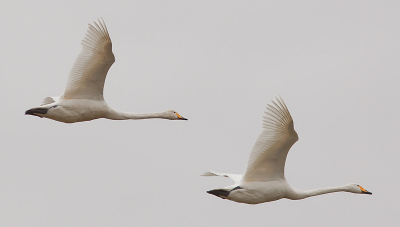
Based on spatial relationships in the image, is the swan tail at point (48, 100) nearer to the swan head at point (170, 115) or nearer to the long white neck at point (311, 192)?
the swan head at point (170, 115)

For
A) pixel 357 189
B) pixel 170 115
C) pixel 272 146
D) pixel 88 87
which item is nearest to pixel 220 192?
pixel 272 146

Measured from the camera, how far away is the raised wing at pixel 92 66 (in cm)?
3136

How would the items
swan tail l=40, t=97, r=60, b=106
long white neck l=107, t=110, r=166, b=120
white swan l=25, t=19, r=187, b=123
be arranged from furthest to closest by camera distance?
swan tail l=40, t=97, r=60, b=106, long white neck l=107, t=110, r=166, b=120, white swan l=25, t=19, r=187, b=123

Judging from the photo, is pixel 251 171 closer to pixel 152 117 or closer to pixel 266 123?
pixel 266 123

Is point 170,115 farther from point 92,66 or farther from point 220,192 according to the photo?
point 220,192

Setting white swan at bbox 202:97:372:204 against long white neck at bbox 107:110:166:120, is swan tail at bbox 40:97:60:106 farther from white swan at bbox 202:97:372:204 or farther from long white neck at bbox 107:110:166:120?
white swan at bbox 202:97:372:204

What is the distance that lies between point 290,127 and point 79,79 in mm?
7892

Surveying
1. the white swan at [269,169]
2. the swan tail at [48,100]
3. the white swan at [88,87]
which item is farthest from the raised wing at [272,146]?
the swan tail at [48,100]

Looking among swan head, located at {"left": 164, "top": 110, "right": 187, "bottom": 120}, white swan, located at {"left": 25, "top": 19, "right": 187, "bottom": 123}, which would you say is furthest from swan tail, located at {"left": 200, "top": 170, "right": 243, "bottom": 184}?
white swan, located at {"left": 25, "top": 19, "right": 187, "bottom": 123}

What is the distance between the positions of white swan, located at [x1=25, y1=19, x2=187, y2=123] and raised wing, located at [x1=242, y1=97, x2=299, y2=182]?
5749 mm

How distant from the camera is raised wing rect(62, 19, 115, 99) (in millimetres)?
31359

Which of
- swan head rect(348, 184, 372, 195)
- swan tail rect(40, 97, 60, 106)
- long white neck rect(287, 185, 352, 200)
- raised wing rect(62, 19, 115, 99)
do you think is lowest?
long white neck rect(287, 185, 352, 200)

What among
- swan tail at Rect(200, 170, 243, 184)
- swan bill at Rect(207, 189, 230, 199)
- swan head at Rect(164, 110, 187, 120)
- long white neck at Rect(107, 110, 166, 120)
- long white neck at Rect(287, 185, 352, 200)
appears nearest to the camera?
swan bill at Rect(207, 189, 230, 199)

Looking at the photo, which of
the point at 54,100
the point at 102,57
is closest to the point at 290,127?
the point at 102,57
